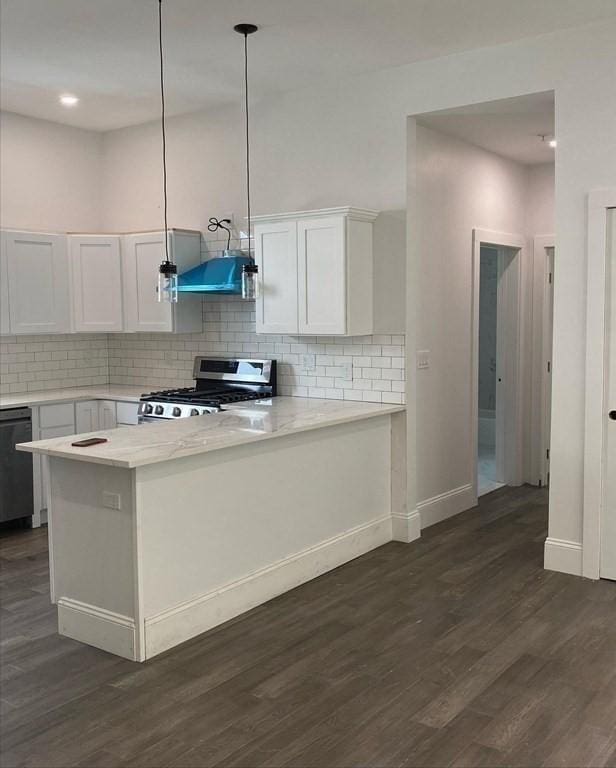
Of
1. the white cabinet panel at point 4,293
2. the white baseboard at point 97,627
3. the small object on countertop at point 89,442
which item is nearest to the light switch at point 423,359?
the small object on countertop at point 89,442

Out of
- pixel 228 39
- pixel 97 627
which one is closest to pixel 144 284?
pixel 228 39

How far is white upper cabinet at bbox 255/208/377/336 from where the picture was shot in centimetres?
491

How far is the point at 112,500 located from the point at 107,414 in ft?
8.94

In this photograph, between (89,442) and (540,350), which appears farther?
(540,350)

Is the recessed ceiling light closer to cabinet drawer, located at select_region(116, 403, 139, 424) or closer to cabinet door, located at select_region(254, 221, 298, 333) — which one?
cabinet door, located at select_region(254, 221, 298, 333)

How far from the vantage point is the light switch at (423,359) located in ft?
17.4

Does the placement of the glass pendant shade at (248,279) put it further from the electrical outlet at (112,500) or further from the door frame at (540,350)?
the door frame at (540,350)

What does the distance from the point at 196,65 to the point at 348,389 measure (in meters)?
2.32

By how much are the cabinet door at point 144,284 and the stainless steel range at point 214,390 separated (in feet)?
1.49

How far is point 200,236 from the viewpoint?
6.11 meters

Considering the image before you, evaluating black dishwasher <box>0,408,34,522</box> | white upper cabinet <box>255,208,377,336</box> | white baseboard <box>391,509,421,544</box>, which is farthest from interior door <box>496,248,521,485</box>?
black dishwasher <box>0,408,34,522</box>

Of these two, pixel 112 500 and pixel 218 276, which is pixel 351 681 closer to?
pixel 112 500

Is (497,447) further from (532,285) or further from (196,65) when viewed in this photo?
(196,65)

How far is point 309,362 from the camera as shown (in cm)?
554
